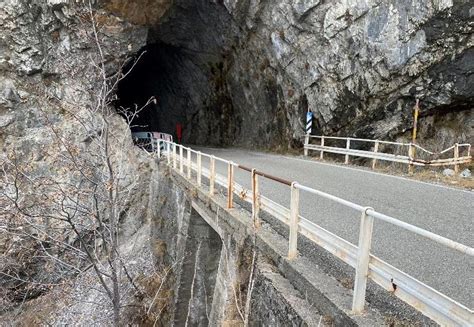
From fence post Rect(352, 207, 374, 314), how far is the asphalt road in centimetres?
106

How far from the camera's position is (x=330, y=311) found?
11.3ft

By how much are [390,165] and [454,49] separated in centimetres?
468

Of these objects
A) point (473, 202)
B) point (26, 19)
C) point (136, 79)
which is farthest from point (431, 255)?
point (136, 79)

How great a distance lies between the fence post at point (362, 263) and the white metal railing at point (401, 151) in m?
8.18

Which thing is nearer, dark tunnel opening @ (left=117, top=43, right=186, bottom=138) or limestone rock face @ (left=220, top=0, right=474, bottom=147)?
limestone rock face @ (left=220, top=0, right=474, bottom=147)

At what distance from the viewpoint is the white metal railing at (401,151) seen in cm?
1113

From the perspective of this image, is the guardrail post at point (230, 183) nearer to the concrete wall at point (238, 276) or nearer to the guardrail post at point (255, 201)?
the concrete wall at point (238, 276)

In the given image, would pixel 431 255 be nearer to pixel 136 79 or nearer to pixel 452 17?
pixel 452 17

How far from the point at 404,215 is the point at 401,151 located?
850 centimetres

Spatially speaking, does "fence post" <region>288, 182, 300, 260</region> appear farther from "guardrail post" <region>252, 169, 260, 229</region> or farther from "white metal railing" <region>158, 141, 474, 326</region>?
"guardrail post" <region>252, 169, 260, 229</region>

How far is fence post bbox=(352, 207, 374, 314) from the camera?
3047 mm

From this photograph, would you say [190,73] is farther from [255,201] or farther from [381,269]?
[381,269]

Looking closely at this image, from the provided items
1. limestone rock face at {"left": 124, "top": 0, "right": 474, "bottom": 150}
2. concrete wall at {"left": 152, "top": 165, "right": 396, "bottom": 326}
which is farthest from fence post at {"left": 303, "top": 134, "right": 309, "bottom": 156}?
concrete wall at {"left": 152, "top": 165, "right": 396, "bottom": 326}

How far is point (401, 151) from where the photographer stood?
547 inches
